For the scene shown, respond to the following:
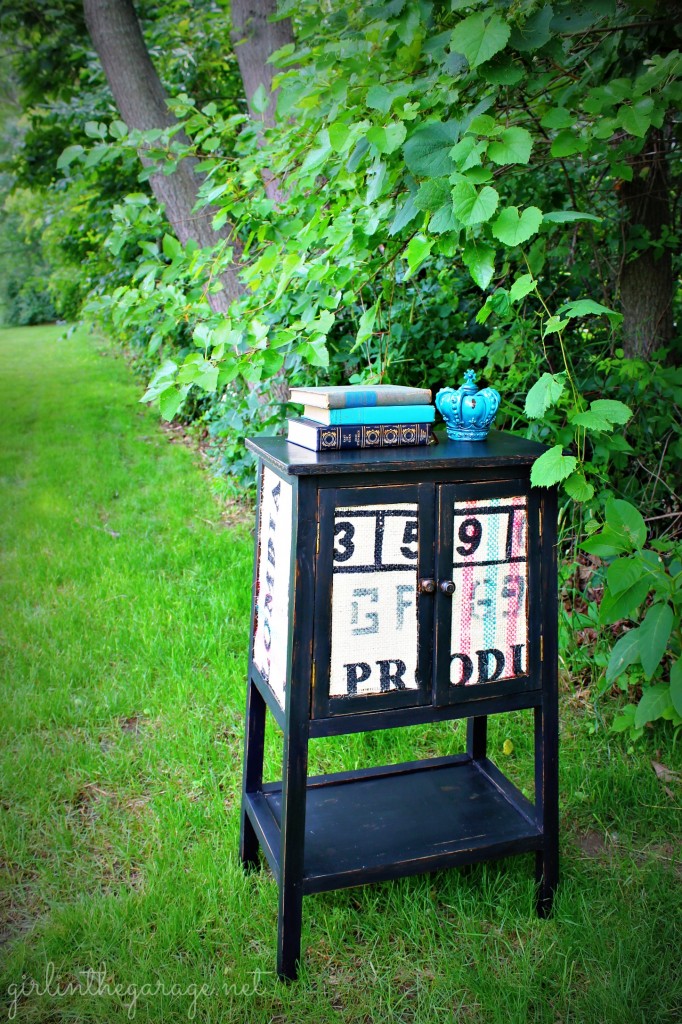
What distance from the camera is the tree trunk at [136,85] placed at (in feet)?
15.0

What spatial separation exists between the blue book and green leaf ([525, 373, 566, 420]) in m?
0.23

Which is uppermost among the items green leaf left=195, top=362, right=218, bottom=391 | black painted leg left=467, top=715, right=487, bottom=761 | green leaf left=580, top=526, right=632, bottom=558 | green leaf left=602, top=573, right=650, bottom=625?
green leaf left=195, top=362, right=218, bottom=391

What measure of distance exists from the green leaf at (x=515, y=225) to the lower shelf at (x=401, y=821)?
1451 millimetres

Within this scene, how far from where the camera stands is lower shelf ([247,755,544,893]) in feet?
6.07

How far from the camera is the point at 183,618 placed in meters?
3.46

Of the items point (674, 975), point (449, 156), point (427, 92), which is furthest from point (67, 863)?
point (427, 92)

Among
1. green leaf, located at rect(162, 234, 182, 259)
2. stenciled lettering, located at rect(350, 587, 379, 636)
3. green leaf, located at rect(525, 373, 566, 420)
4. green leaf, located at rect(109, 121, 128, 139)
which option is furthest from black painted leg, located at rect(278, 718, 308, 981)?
green leaf, located at rect(109, 121, 128, 139)

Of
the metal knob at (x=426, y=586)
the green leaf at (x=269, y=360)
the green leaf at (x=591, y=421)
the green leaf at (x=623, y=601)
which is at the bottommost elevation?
the green leaf at (x=623, y=601)

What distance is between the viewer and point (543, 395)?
1701mm

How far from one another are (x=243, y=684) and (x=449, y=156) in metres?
2.01

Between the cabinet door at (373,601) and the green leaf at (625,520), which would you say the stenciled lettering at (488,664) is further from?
the green leaf at (625,520)

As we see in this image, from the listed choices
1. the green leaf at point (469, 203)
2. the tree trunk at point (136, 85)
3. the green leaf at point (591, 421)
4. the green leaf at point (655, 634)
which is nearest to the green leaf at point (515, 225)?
the green leaf at point (469, 203)

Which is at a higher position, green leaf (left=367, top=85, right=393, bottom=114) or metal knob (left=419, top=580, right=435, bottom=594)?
green leaf (left=367, top=85, right=393, bottom=114)

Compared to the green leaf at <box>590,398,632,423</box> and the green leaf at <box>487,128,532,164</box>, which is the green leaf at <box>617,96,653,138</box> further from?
the green leaf at <box>590,398,632,423</box>
